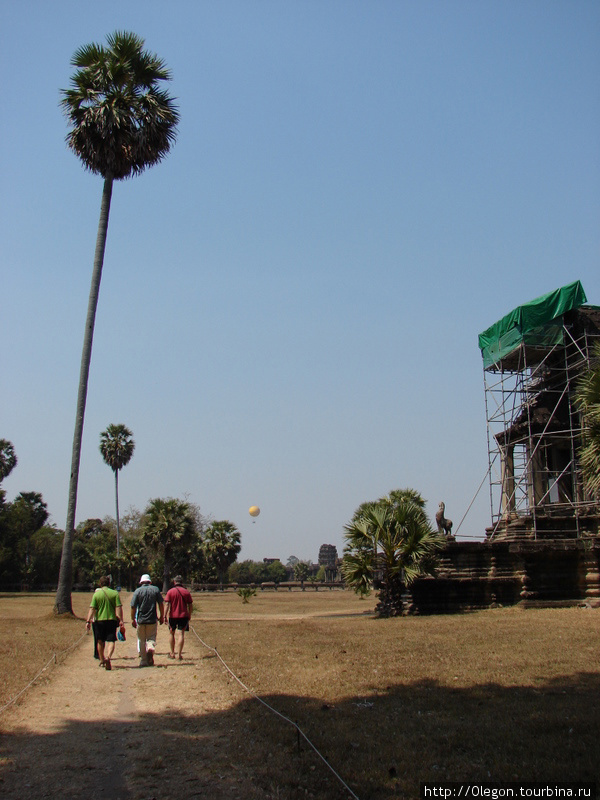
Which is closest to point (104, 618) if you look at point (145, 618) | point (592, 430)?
point (145, 618)

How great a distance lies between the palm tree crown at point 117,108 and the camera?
25375 mm

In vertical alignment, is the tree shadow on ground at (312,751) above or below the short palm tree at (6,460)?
below

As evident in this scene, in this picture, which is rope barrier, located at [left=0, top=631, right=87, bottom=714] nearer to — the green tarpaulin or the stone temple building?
the stone temple building

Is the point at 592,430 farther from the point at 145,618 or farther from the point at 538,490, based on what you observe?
the point at 538,490

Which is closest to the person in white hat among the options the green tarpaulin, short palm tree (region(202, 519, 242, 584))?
the green tarpaulin

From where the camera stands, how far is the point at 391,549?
23.3m

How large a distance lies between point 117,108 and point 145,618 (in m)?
19.6

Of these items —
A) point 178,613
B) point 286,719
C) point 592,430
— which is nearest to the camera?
point 286,719

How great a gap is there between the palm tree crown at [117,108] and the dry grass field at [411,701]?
55.9 feet

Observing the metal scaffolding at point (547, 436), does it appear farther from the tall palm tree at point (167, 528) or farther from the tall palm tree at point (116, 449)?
the tall palm tree at point (116, 449)

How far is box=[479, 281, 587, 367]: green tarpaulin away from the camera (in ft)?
94.6

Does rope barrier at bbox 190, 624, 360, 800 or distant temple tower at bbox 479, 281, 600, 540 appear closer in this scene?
rope barrier at bbox 190, 624, 360, 800

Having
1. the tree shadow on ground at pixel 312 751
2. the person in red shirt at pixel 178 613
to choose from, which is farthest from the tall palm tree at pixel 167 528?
the tree shadow on ground at pixel 312 751

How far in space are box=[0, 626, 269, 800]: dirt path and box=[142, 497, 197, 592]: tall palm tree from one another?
40.0 meters
